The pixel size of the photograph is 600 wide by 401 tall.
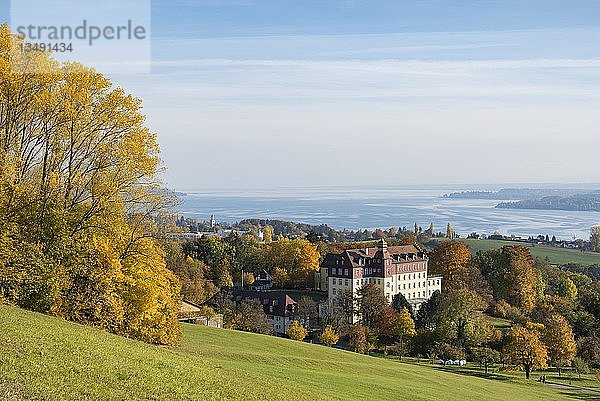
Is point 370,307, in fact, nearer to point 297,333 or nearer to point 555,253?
point 297,333

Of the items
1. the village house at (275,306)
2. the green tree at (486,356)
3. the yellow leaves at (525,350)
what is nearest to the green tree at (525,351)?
the yellow leaves at (525,350)

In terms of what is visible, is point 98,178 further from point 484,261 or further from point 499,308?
point 484,261

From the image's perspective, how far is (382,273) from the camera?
239 ft

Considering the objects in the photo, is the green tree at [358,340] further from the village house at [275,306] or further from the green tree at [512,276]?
the green tree at [512,276]

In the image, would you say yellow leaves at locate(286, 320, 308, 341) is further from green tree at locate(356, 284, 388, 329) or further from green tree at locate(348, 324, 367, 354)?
green tree at locate(356, 284, 388, 329)

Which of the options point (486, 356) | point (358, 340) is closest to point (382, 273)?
point (358, 340)

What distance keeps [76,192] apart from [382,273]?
53745 mm

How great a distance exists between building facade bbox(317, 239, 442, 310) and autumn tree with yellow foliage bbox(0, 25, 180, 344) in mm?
47714

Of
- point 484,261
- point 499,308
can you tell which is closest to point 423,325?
point 499,308

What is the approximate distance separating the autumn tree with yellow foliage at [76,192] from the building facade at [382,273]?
157 feet

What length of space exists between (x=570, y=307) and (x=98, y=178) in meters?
53.3

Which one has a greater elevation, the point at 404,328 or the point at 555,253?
the point at 555,253

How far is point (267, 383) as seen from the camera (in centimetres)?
1900

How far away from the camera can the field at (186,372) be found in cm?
1345
